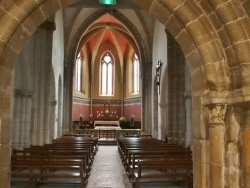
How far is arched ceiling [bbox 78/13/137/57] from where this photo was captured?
2839 centimetres

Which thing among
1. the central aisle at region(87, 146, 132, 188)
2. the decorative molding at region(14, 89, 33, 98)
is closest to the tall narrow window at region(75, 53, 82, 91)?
the decorative molding at region(14, 89, 33, 98)

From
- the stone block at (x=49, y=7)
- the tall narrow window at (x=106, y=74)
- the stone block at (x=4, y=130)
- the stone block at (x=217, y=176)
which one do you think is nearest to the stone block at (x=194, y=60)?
the stone block at (x=217, y=176)

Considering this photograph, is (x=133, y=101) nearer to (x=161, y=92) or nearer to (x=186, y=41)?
(x=161, y=92)

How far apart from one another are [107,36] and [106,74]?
4.21 m

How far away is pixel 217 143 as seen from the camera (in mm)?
4598

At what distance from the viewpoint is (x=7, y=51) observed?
481 cm

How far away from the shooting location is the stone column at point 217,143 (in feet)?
15.0

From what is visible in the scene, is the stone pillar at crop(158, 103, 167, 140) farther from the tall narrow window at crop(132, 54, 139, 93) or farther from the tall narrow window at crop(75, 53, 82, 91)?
the tall narrow window at crop(75, 53, 82, 91)

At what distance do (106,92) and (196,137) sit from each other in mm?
29151

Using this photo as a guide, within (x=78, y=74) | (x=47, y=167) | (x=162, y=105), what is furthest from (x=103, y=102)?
(x=47, y=167)

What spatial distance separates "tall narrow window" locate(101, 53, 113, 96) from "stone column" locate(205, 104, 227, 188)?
97.2ft

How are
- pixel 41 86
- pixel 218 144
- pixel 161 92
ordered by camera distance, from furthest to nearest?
pixel 161 92 < pixel 41 86 < pixel 218 144

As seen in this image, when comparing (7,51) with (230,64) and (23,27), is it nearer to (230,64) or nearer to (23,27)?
(23,27)

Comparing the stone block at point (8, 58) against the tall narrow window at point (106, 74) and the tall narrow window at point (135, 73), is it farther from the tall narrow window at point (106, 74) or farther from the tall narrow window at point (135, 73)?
the tall narrow window at point (106, 74)
